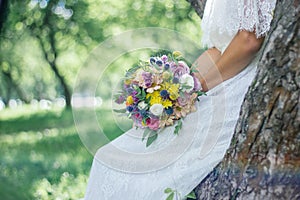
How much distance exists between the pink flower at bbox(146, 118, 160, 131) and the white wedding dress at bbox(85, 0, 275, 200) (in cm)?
3

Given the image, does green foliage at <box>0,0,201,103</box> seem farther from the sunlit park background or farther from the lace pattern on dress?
→ the lace pattern on dress

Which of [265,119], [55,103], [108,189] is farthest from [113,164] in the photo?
[55,103]

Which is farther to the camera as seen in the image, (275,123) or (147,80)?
(147,80)

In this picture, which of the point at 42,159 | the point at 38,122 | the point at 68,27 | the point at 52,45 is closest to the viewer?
the point at 42,159

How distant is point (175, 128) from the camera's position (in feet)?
6.21

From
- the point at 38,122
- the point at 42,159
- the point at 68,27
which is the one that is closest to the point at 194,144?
the point at 42,159

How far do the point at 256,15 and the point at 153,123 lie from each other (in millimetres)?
460

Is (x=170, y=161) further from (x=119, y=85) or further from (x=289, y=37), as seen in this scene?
(x=289, y=37)

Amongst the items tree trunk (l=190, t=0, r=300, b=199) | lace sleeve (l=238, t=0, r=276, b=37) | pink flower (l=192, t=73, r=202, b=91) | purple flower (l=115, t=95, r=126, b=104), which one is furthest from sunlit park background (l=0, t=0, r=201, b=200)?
tree trunk (l=190, t=0, r=300, b=199)

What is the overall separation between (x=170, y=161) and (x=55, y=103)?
37.1 feet

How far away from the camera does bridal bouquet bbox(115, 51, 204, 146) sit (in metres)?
1.88

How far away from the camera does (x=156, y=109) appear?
6.15ft

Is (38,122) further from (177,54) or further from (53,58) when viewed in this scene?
(177,54)

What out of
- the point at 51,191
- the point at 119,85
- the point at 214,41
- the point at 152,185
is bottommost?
the point at 51,191
